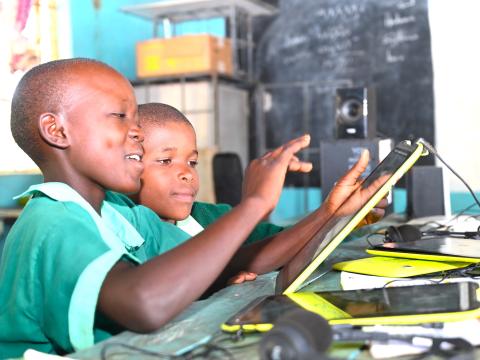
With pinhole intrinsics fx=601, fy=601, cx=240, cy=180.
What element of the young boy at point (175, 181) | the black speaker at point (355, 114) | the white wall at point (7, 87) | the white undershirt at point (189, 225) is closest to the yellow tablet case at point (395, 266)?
the young boy at point (175, 181)

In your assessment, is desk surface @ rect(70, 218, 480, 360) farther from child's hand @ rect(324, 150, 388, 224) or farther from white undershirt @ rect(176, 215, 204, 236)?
white undershirt @ rect(176, 215, 204, 236)

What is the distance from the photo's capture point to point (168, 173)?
4.23 ft

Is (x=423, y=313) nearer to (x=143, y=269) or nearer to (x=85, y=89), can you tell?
(x=143, y=269)

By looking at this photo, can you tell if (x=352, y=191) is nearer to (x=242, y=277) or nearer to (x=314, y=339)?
(x=242, y=277)

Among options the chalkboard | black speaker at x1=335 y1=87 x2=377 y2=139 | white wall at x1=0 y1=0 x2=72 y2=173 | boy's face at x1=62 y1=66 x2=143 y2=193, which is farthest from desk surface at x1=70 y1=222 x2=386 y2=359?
the chalkboard

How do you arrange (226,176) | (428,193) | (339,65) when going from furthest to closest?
(339,65), (226,176), (428,193)

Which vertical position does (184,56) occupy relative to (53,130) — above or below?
above

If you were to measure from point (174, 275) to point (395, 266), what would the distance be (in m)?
0.48

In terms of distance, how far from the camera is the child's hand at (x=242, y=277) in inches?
42.4

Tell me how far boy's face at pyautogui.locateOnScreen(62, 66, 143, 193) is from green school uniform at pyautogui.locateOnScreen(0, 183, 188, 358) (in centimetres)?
5

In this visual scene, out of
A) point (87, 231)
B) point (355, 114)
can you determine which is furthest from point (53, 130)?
point (355, 114)

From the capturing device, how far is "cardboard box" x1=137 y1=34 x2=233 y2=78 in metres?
4.00

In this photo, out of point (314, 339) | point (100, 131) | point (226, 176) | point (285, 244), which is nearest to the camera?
point (314, 339)

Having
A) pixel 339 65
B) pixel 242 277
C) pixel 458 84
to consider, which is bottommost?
pixel 242 277
